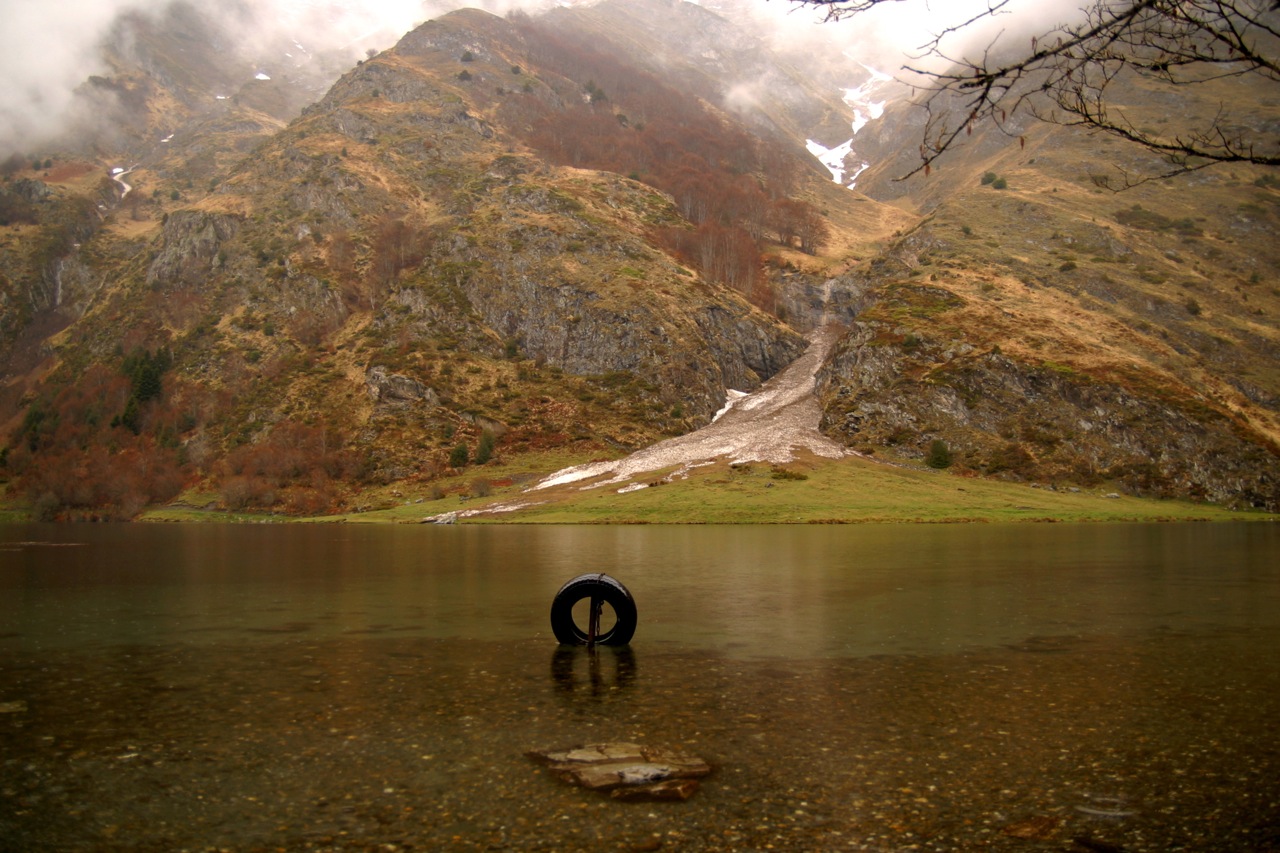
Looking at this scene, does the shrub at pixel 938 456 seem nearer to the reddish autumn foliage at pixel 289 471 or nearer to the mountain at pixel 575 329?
the mountain at pixel 575 329

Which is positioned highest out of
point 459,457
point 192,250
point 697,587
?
point 192,250

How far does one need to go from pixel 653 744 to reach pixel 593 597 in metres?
→ 9.47

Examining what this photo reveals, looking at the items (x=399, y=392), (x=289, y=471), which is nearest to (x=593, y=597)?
(x=289, y=471)

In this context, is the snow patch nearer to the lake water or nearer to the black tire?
the lake water

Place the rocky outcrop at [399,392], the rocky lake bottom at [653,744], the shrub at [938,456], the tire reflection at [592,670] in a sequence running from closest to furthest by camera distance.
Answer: the rocky lake bottom at [653,744]
the tire reflection at [592,670]
the shrub at [938,456]
the rocky outcrop at [399,392]

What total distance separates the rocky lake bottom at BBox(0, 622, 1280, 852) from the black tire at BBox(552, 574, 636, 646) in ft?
4.12

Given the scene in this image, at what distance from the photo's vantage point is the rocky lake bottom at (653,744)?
31.6 feet

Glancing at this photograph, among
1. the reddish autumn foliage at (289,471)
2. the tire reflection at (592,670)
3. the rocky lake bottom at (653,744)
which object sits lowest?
the tire reflection at (592,670)

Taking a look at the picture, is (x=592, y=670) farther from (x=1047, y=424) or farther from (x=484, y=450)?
(x=1047, y=424)

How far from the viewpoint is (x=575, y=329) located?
473 feet

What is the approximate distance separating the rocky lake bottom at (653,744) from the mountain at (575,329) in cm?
9073

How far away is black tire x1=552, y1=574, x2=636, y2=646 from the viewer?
2186 centimetres

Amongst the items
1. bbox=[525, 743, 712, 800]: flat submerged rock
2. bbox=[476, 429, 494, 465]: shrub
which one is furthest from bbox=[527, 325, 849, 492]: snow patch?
bbox=[525, 743, 712, 800]: flat submerged rock

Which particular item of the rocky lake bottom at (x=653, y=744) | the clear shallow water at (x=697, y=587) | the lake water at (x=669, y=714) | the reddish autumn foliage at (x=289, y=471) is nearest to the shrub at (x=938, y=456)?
the clear shallow water at (x=697, y=587)
